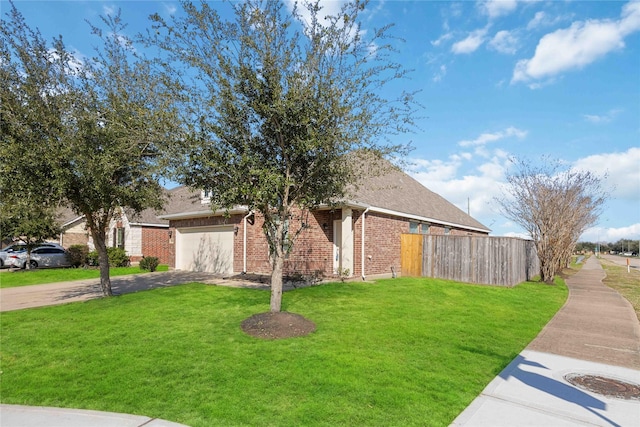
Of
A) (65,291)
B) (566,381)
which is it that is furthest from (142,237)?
(566,381)

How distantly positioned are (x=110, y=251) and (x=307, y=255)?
43.2ft

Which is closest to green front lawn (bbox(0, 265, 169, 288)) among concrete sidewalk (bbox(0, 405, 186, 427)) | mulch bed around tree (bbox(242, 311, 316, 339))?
mulch bed around tree (bbox(242, 311, 316, 339))

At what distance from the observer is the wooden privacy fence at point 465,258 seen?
14.8 meters

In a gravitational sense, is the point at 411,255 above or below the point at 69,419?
above

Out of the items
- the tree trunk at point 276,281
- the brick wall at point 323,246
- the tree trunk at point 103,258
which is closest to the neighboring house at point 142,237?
the brick wall at point 323,246

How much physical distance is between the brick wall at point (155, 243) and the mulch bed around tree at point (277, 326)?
18.5 meters

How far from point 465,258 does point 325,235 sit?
19.0ft

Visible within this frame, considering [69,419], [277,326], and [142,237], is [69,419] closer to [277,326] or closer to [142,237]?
[277,326]

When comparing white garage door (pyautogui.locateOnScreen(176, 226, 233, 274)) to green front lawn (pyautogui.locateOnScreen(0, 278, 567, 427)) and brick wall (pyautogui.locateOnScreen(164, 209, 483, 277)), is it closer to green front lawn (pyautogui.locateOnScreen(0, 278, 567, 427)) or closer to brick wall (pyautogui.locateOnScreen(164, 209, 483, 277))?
brick wall (pyautogui.locateOnScreen(164, 209, 483, 277))

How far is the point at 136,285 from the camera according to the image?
13828 millimetres

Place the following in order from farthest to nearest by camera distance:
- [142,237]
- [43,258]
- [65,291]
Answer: [142,237], [43,258], [65,291]

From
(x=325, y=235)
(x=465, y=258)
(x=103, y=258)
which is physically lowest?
(x=465, y=258)

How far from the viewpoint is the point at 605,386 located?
4.96m

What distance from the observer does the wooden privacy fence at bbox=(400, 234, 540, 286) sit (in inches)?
584
